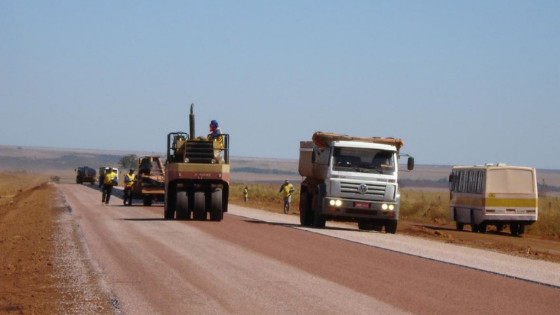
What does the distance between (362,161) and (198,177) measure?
18.3 feet

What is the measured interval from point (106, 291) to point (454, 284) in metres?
5.46

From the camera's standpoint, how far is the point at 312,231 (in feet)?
96.5

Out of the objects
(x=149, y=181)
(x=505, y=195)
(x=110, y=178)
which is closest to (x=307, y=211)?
(x=505, y=195)

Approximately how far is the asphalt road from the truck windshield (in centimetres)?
434

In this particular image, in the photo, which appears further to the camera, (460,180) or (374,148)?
(460,180)

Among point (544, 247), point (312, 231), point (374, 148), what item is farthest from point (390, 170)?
point (544, 247)

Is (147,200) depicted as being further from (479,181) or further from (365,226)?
(365,226)

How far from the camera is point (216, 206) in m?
33.3

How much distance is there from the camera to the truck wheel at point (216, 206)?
109 ft

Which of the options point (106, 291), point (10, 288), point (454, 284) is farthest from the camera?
point (454, 284)

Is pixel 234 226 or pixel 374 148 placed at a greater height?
pixel 374 148

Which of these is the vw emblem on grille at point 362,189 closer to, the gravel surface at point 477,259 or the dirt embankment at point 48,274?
the gravel surface at point 477,259

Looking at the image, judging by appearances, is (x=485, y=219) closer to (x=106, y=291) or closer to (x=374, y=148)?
(x=374, y=148)

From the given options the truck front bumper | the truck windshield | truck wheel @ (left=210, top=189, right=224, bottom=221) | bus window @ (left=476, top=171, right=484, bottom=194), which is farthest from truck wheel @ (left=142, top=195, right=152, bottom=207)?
the truck windshield
